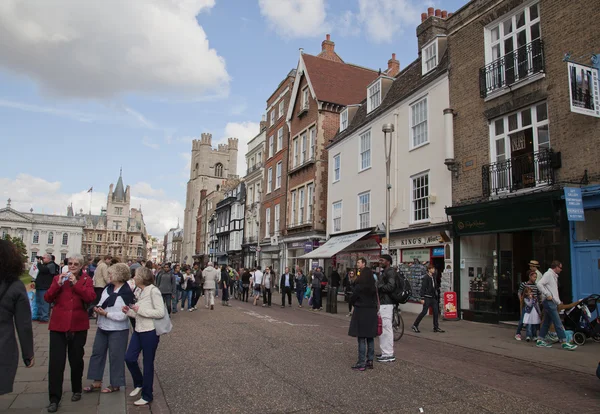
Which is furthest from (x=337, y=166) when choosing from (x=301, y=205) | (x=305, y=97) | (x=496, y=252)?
(x=496, y=252)

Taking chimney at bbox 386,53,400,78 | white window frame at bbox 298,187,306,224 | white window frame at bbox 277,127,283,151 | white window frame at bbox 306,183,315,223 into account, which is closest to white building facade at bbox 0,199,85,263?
white window frame at bbox 277,127,283,151

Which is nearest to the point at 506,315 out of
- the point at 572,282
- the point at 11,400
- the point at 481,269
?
the point at 481,269

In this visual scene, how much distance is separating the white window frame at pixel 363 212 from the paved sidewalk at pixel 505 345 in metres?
7.67

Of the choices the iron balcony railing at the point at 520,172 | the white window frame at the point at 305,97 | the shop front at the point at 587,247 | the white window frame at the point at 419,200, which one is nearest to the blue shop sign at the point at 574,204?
the shop front at the point at 587,247

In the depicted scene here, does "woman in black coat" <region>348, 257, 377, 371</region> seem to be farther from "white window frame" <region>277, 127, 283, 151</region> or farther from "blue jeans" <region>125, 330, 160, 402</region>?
"white window frame" <region>277, 127, 283, 151</region>

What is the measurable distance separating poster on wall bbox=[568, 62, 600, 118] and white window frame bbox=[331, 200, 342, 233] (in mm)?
14604

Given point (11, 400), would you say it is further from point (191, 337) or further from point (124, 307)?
point (191, 337)

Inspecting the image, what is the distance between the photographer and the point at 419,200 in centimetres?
1758

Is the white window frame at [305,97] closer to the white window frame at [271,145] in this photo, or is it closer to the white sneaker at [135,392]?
the white window frame at [271,145]

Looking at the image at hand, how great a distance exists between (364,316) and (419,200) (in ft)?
36.2

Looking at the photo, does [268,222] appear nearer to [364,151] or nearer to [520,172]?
[364,151]

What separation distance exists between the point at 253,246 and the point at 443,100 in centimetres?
2680

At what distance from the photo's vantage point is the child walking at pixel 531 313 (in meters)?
10.5

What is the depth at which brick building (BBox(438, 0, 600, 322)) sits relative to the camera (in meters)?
11.3
